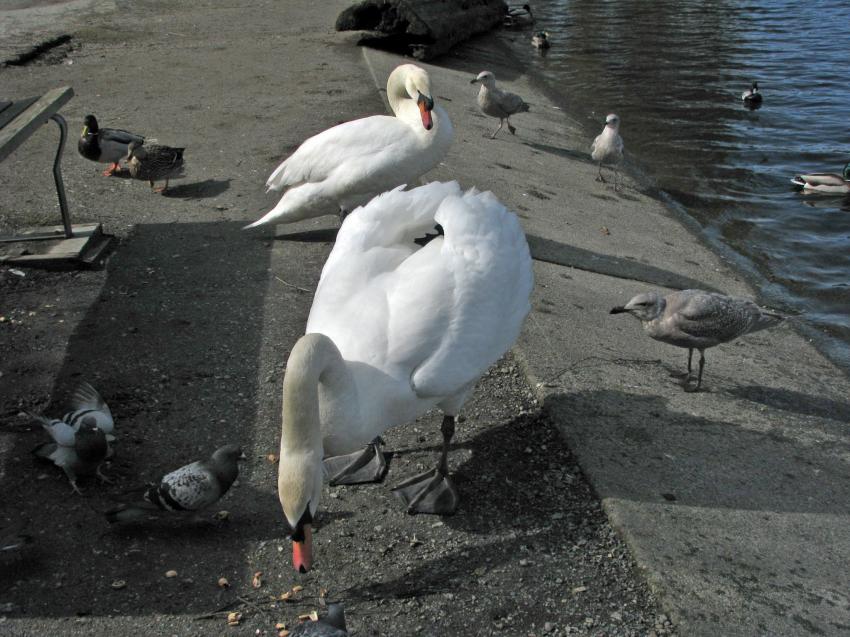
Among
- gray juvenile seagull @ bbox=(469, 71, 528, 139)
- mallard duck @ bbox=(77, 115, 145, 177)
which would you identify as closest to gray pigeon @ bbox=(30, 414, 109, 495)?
mallard duck @ bbox=(77, 115, 145, 177)

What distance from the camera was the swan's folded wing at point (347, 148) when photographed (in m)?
6.32

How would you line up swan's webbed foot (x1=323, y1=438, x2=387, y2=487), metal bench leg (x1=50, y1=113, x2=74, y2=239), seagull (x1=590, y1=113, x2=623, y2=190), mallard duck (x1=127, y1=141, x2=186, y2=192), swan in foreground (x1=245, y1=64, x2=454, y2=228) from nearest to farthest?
swan's webbed foot (x1=323, y1=438, x2=387, y2=487), metal bench leg (x1=50, y1=113, x2=74, y2=239), swan in foreground (x1=245, y1=64, x2=454, y2=228), mallard duck (x1=127, y1=141, x2=186, y2=192), seagull (x1=590, y1=113, x2=623, y2=190)

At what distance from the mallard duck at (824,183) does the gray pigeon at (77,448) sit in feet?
29.3

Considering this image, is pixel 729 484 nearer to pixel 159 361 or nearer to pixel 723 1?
pixel 159 361

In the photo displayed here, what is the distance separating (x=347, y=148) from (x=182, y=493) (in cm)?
335

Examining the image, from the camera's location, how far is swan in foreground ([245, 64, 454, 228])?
627cm

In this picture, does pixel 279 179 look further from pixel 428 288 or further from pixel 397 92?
pixel 428 288

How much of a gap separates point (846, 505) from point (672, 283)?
3.41 metres

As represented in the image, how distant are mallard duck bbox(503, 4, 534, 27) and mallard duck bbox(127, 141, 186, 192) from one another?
40.7ft

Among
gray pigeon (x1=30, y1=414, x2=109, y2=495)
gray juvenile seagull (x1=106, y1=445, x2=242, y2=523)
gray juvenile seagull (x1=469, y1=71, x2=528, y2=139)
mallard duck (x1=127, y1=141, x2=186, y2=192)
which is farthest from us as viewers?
gray juvenile seagull (x1=469, y1=71, x2=528, y2=139)

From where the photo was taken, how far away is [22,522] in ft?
12.1

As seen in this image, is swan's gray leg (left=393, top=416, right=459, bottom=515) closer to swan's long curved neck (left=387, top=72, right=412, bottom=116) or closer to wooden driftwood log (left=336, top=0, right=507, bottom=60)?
swan's long curved neck (left=387, top=72, right=412, bottom=116)

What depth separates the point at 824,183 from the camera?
1037cm

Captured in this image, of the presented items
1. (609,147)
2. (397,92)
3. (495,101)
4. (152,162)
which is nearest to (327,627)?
(397,92)
